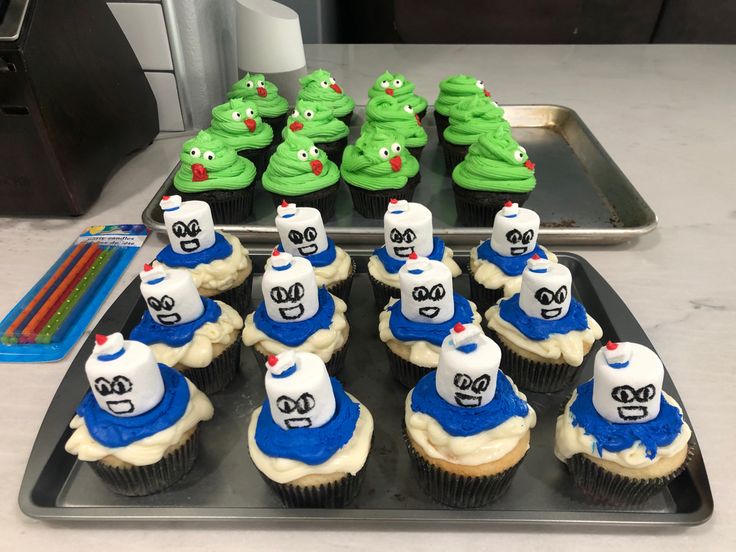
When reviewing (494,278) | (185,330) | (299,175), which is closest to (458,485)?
Answer: (494,278)

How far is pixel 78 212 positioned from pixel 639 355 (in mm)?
2169

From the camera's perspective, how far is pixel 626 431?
1.34 metres

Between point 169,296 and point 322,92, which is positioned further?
point 322,92

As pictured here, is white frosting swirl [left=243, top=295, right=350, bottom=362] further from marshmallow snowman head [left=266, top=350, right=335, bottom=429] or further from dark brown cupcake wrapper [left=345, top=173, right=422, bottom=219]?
dark brown cupcake wrapper [left=345, top=173, right=422, bottom=219]

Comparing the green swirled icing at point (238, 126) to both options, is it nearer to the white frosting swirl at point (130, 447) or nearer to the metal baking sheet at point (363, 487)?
the metal baking sheet at point (363, 487)

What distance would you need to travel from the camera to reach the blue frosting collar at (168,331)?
5.38 feet

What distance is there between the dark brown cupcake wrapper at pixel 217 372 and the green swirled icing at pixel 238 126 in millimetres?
1199

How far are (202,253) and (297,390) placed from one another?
2.74 feet

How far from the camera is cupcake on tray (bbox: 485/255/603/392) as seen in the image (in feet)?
5.16

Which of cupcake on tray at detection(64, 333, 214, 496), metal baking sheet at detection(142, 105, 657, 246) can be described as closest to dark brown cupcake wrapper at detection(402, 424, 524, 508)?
cupcake on tray at detection(64, 333, 214, 496)

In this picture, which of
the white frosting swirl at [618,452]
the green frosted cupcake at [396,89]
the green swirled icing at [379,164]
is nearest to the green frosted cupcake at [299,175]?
the green swirled icing at [379,164]

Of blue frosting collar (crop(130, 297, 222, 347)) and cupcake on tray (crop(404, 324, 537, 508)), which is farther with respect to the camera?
blue frosting collar (crop(130, 297, 222, 347))

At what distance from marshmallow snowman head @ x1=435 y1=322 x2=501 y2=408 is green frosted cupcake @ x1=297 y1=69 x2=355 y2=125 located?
Answer: 1.93 m

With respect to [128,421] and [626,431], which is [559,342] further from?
[128,421]
